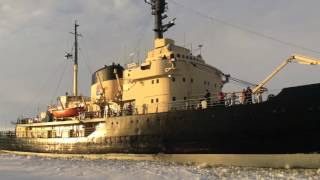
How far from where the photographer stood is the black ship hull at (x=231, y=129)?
20172 millimetres

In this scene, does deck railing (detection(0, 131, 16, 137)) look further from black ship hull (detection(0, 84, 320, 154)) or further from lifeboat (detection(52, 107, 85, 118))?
black ship hull (detection(0, 84, 320, 154))

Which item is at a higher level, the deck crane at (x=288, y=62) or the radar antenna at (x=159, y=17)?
the radar antenna at (x=159, y=17)

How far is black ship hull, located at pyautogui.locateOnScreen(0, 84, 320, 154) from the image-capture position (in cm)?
2017

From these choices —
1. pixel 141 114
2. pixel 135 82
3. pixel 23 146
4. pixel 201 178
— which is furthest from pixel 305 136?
pixel 23 146

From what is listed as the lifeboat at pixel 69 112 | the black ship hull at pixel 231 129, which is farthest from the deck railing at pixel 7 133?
the black ship hull at pixel 231 129

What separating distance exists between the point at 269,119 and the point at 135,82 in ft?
32.6

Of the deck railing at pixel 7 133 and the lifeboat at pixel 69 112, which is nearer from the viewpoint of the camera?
the lifeboat at pixel 69 112

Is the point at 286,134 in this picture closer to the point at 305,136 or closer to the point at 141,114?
the point at 305,136

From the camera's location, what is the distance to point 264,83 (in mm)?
23438

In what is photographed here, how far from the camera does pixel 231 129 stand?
71.6ft

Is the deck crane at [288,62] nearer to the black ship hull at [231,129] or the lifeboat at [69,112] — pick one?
the black ship hull at [231,129]

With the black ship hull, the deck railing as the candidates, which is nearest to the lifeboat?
the black ship hull

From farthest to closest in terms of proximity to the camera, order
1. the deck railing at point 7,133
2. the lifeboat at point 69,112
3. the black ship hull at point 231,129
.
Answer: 1. the deck railing at point 7,133
2. the lifeboat at point 69,112
3. the black ship hull at point 231,129

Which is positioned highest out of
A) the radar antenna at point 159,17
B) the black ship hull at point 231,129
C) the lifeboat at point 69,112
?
the radar antenna at point 159,17
